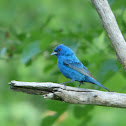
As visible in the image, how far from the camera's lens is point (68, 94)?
291cm

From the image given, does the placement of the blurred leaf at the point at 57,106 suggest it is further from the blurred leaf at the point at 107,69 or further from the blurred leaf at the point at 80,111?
the blurred leaf at the point at 107,69

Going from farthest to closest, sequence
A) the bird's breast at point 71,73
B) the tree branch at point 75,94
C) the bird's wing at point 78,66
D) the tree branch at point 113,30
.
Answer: the bird's breast at point 71,73, the bird's wing at point 78,66, the tree branch at point 113,30, the tree branch at point 75,94

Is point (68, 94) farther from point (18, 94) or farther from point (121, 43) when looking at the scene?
point (18, 94)

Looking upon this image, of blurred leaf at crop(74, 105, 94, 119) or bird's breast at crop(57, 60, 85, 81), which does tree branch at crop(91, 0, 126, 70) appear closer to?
bird's breast at crop(57, 60, 85, 81)

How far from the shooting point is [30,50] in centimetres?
381

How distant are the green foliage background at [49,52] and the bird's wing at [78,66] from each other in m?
0.09

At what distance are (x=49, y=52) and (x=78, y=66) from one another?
34.4 inches

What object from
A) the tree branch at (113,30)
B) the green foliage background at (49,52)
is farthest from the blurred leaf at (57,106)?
the tree branch at (113,30)

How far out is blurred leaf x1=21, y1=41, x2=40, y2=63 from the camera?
12.4ft

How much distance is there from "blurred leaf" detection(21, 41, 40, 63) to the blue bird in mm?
375

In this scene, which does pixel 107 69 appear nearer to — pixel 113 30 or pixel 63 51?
pixel 63 51

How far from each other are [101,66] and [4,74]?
9.39 ft

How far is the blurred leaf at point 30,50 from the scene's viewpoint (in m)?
3.77

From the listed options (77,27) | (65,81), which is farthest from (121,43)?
(77,27)
